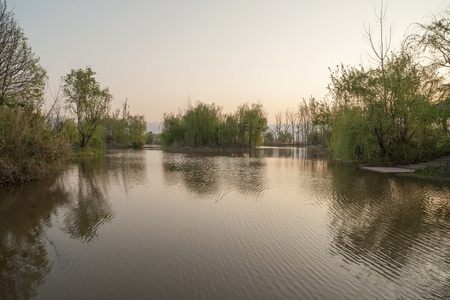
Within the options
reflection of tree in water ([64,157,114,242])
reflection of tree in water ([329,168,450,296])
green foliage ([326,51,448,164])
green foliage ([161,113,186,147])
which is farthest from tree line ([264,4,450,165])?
green foliage ([161,113,186,147])

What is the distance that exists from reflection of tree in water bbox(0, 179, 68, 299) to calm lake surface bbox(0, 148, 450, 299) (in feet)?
0.06

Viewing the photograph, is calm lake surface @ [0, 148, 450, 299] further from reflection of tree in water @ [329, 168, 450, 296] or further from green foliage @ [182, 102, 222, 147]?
green foliage @ [182, 102, 222, 147]

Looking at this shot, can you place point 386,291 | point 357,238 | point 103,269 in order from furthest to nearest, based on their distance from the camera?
point 357,238 → point 103,269 → point 386,291

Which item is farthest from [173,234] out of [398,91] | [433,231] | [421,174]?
[398,91]

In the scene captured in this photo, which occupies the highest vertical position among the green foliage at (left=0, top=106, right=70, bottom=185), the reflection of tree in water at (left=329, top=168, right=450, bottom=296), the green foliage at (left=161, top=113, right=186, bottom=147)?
the green foliage at (left=161, top=113, right=186, bottom=147)

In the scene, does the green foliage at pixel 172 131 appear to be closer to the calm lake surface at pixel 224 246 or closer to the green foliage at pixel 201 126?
the green foliage at pixel 201 126

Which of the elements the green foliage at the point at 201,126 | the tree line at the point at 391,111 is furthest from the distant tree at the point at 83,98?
the tree line at the point at 391,111

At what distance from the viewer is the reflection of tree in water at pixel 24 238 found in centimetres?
323

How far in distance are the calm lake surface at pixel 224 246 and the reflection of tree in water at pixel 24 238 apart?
2cm

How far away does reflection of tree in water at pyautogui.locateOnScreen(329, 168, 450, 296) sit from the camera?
3.85m

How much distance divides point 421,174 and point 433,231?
9516 mm

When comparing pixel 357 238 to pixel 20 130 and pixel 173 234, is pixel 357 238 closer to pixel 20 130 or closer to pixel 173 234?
pixel 173 234

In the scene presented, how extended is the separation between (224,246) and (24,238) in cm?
364

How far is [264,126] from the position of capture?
4931 centimetres
